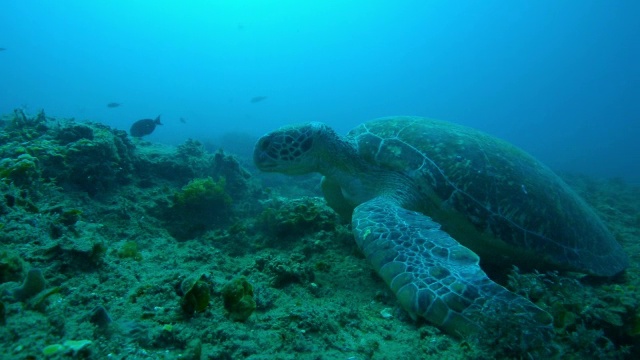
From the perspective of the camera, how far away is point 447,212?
3.80 metres

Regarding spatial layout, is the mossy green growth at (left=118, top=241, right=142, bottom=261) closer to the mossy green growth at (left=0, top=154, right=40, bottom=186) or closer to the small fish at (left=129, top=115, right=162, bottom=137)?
the mossy green growth at (left=0, top=154, right=40, bottom=186)

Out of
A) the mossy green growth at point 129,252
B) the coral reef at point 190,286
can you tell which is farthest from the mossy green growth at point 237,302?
the mossy green growth at point 129,252

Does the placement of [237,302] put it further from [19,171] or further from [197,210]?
[197,210]

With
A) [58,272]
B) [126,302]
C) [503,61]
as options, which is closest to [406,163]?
[126,302]

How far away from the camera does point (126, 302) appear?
2.07 metres

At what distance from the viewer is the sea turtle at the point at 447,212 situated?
234cm

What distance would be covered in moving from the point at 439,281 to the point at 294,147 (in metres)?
2.91

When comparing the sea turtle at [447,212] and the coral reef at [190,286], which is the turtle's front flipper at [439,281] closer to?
the sea turtle at [447,212]

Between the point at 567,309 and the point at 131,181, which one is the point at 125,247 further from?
the point at 567,309

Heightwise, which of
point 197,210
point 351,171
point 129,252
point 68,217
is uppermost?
point 68,217

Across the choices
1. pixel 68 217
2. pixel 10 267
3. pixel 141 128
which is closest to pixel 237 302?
pixel 10 267

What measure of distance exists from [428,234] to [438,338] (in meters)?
1.16

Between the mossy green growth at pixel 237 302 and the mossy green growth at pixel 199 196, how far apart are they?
3460 millimetres

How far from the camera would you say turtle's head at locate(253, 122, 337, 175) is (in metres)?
4.65
